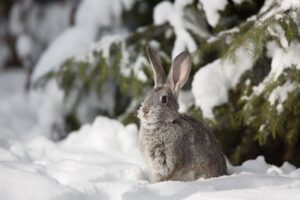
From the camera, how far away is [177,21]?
17.3 ft

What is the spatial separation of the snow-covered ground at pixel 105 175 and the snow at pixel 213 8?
1.20 metres

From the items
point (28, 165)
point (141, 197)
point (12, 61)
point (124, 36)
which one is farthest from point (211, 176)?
point (12, 61)

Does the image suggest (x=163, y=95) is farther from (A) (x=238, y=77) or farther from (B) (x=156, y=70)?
(A) (x=238, y=77)

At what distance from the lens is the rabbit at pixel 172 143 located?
3.87m

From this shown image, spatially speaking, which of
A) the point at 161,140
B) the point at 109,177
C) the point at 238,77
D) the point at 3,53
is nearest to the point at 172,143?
→ the point at 161,140

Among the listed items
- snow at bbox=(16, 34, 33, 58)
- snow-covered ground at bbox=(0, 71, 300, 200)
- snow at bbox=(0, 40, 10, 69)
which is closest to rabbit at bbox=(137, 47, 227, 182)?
snow-covered ground at bbox=(0, 71, 300, 200)

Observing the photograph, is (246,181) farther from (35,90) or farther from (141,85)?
(35,90)

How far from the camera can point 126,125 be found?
554 centimetres

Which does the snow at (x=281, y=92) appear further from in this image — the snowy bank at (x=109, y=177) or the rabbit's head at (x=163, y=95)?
the rabbit's head at (x=163, y=95)

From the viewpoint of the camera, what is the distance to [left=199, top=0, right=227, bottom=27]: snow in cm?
470

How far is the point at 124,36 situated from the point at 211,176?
217 cm

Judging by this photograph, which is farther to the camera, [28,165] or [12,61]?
[12,61]

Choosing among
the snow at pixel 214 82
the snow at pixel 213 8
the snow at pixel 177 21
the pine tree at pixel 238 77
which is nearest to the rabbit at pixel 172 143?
the pine tree at pixel 238 77

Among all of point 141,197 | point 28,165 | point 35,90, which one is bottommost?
point 141,197
